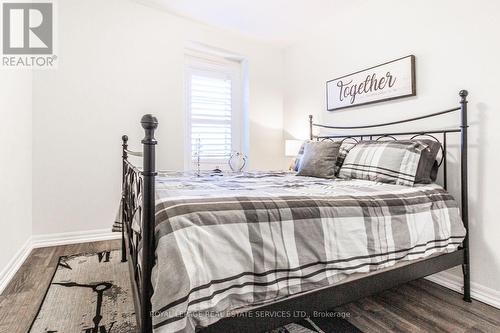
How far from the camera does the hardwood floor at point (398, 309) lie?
4.90 feet

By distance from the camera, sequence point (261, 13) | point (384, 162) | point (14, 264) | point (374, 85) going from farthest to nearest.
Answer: point (261, 13) → point (374, 85) → point (14, 264) → point (384, 162)

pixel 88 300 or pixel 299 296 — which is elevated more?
pixel 299 296

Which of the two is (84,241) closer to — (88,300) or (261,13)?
(88,300)

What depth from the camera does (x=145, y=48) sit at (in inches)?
122

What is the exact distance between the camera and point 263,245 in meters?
1.06

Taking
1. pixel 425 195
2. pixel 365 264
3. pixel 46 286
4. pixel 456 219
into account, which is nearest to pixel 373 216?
pixel 365 264

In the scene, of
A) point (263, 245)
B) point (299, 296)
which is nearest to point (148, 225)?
point (263, 245)

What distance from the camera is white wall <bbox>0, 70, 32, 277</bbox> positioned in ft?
6.35

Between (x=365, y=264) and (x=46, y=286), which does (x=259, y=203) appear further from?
(x=46, y=286)

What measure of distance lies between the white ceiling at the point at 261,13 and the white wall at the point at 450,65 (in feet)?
0.86

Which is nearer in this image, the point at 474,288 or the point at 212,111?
the point at 474,288

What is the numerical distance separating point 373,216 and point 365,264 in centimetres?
23

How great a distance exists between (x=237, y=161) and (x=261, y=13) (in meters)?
1.82

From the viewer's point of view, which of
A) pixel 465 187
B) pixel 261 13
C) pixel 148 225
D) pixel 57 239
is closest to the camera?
pixel 148 225
